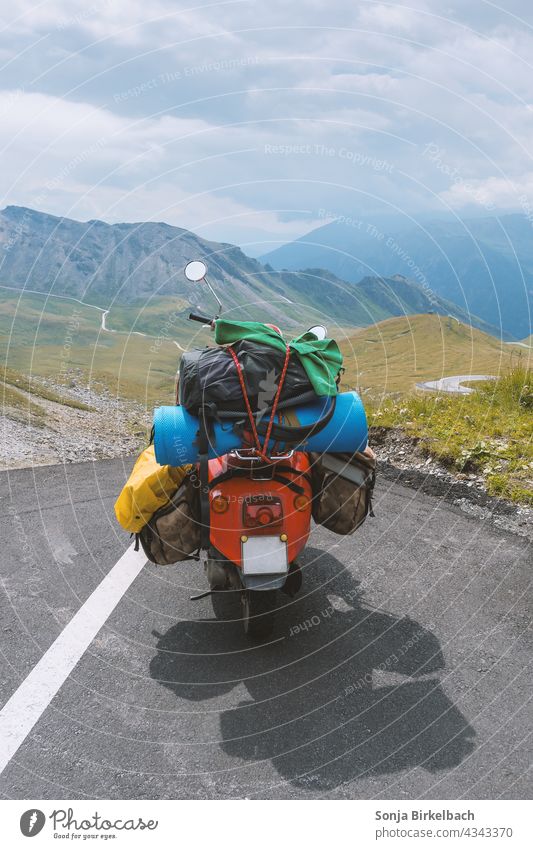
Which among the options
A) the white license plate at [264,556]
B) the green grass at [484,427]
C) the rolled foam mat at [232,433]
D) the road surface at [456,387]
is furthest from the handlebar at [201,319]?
the road surface at [456,387]

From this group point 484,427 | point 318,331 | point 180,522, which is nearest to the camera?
point 180,522

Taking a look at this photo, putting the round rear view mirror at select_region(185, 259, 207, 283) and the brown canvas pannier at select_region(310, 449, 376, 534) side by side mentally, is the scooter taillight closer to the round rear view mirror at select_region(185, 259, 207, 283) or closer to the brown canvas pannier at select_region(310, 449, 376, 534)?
the brown canvas pannier at select_region(310, 449, 376, 534)

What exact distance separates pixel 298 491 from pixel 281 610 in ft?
3.70

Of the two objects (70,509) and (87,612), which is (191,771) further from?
(70,509)

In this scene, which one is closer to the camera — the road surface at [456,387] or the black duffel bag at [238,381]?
the black duffel bag at [238,381]

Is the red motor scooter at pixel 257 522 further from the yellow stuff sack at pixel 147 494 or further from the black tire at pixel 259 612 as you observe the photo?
the yellow stuff sack at pixel 147 494

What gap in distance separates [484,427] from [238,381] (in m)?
6.20

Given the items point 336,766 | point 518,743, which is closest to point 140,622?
point 336,766

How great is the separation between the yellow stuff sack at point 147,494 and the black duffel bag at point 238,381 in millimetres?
487

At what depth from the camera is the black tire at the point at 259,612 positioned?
432 cm

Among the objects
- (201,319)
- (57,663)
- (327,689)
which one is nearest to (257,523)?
(327,689)

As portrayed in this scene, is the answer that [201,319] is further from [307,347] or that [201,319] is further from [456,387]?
Answer: [456,387]

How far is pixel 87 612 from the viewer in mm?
4793

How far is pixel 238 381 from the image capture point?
4.34m
